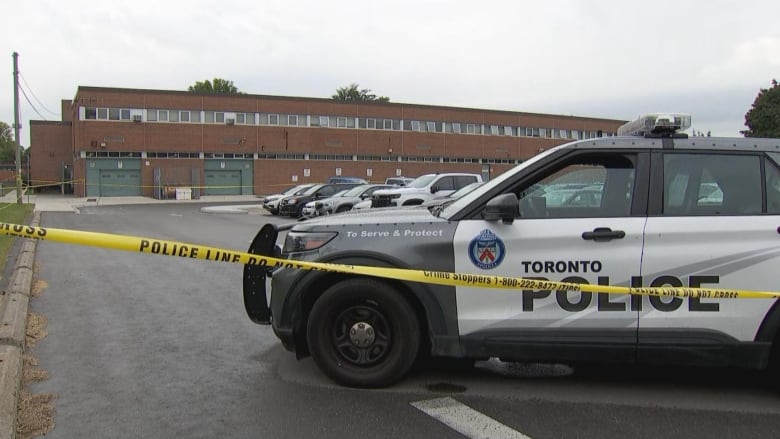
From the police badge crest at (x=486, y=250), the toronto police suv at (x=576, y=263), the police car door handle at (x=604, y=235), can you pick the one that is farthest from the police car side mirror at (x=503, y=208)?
the police car door handle at (x=604, y=235)

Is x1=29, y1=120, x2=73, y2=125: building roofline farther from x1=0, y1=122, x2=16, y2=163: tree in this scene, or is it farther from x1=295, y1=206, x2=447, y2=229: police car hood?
x1=295, y1=206, x2=447, y2=229: police car hood

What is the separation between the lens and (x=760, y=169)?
423cm

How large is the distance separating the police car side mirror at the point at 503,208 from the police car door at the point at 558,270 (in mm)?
60

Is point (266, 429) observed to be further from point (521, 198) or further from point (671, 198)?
point (671, 198)

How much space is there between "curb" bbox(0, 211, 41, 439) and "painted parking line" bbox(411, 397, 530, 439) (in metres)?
2.54

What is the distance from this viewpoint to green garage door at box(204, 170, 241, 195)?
1976 inches

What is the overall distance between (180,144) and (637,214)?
4882cm

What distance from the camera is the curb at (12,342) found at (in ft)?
12.3

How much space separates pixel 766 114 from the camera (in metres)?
50.8

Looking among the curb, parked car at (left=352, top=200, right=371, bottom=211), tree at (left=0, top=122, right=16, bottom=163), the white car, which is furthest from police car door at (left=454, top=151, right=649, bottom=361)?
tree at (left=0, top=122, right=16, bottom=163)

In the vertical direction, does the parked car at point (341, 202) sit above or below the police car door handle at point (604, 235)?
above

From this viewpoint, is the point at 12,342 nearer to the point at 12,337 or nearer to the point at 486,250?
the point at 12,337

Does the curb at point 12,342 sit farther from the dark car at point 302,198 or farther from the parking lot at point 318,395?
the dark car at point 302,198

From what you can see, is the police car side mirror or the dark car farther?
the dark car
